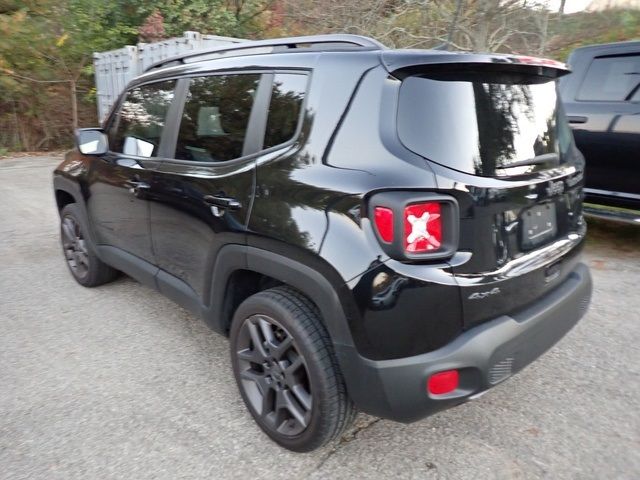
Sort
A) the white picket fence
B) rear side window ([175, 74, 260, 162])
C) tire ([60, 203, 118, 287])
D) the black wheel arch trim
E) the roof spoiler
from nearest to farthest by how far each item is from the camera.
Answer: the roof spoiler → rear side window ([175, 74, 260, 162]) → the black wheel arch trim → tire ([60, 203, 118, 287]) → the white picket fence

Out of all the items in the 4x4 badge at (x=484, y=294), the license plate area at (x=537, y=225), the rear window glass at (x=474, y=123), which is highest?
the rear window glass at (x=474, y=123)

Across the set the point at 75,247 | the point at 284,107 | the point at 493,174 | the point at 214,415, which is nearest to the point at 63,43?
the point at 75,247

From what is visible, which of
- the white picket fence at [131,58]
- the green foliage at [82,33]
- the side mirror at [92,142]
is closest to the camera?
the side mirror at [92,142]

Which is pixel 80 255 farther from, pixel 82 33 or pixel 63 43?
pixel 82 33

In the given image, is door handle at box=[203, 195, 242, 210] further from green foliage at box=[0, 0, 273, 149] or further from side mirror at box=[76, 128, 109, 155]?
green foliage at box=[0, 0, 273, 149]

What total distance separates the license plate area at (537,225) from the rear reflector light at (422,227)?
45 centimetres

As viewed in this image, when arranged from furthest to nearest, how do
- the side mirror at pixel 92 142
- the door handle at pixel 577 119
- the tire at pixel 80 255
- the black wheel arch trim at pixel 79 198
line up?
the door handle at pixel 577 119
the tire at pixel 80 255
the black wheel arch trim at pixel 79 198
the side mirror at pixel 92 142

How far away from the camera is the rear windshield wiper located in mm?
2110

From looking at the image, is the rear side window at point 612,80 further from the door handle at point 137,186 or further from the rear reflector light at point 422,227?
the door handle at point 137,186

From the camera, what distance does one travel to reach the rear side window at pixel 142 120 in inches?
124

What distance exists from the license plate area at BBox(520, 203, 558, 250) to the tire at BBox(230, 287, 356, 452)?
93 cm

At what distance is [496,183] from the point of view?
76.9 inches

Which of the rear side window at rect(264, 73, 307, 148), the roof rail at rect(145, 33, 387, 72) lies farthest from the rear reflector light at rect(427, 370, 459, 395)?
the roof rail at rect(145, 33, 387, 72)

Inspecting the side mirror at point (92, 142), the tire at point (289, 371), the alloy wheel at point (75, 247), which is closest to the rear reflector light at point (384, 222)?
the tire at point (289, 371)
